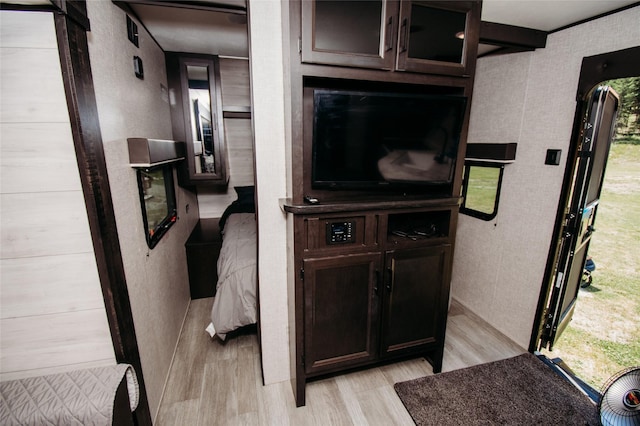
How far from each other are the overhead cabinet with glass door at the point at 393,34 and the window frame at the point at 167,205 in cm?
123

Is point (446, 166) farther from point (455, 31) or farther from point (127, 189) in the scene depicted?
point (127, 189)

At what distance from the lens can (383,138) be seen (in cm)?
168

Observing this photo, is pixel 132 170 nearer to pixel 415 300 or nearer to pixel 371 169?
pixel 371 169

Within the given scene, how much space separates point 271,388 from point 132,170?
1.71 meters

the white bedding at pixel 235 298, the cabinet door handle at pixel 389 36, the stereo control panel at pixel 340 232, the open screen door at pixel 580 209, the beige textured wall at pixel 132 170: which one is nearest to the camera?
the beige textured wall at pixel 132 170

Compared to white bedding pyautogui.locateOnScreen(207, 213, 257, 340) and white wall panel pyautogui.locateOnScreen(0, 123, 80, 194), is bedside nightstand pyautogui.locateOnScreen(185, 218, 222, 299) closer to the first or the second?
white bedding pyautogui.locateOnScreen(207, 213, 257, 340)

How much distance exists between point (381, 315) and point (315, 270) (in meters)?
0.59

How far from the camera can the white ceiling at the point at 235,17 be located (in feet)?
5.54

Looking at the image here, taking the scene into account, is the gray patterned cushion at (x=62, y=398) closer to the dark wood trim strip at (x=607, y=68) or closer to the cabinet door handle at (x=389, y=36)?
the cabinet door handle at (x=389, y=36)

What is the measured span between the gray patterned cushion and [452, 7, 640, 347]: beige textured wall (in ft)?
9.50

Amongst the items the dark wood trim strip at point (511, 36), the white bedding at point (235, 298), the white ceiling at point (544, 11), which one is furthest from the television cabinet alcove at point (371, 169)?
the white bedding at point (235, 298)

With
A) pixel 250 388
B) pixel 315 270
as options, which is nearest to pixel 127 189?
pixel 315 270

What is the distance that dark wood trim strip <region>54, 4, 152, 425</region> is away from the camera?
113 cm

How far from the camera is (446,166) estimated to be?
1865 mm
